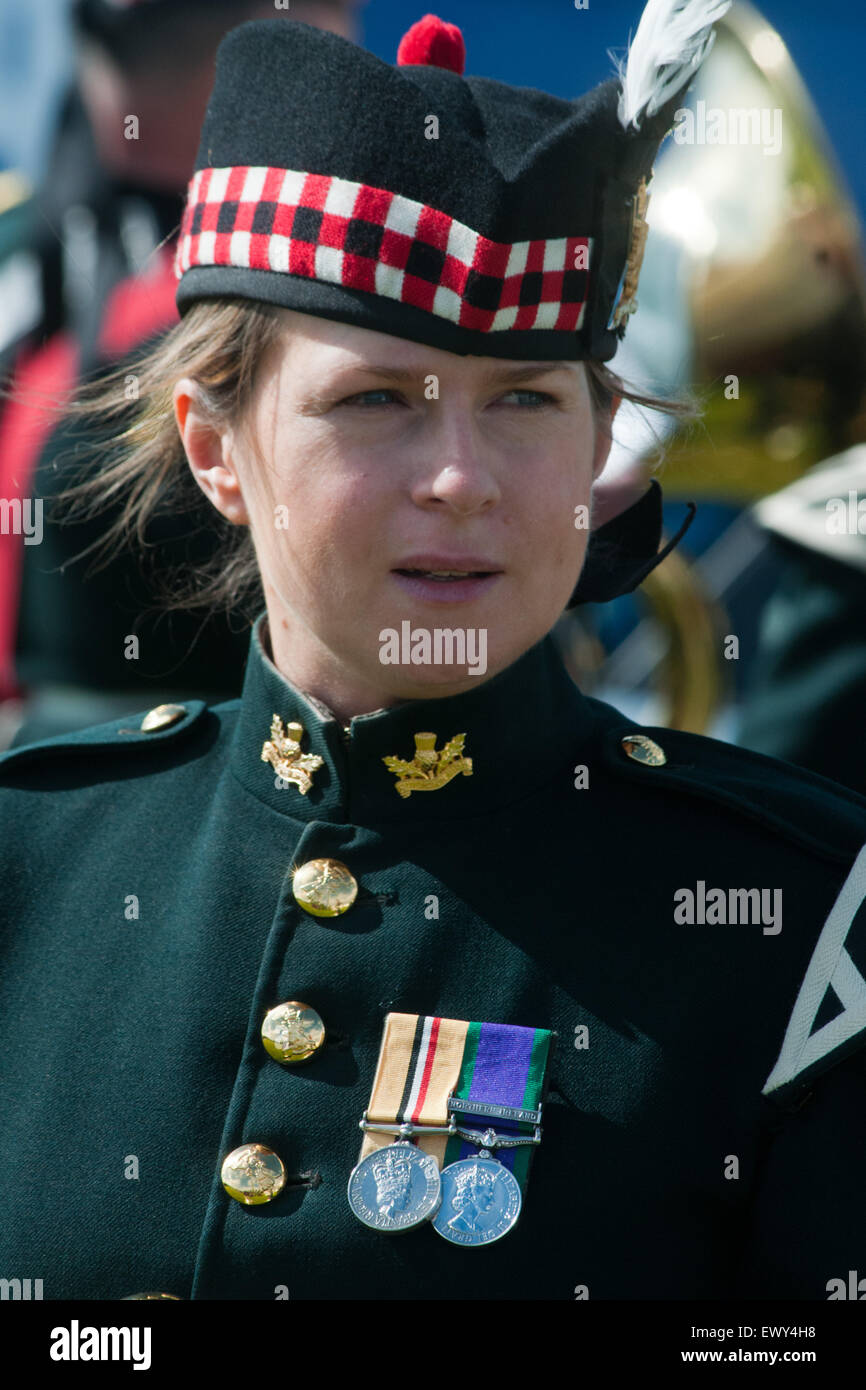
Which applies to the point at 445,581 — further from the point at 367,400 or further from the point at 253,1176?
the point at 253,1176

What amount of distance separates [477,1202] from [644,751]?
Answer: 0.61 m

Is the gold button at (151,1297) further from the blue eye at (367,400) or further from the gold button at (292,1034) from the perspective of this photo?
the blue eye at (367,400)

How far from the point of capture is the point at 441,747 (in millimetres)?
2143

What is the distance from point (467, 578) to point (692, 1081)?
0.61 m

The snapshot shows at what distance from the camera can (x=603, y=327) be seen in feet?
6.96

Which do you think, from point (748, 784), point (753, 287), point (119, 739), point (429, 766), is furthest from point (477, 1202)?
point (753, 287)

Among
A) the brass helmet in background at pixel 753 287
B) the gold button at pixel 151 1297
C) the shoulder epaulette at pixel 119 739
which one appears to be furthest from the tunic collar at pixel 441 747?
the brass helmet in background at pixel 753 287

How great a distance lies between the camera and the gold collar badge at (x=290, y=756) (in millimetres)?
2189

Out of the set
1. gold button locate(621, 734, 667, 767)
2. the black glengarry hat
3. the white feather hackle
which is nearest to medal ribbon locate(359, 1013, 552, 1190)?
gold button locate(621, 734, 667, 767)

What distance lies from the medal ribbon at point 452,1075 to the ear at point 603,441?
736 millimetres

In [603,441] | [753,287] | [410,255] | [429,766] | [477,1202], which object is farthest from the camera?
[753,287]

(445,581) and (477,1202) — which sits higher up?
(445,581)

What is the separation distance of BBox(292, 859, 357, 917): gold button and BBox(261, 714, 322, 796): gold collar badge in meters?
0.13

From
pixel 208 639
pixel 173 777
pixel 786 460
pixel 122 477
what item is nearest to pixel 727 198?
pixel 786 460
